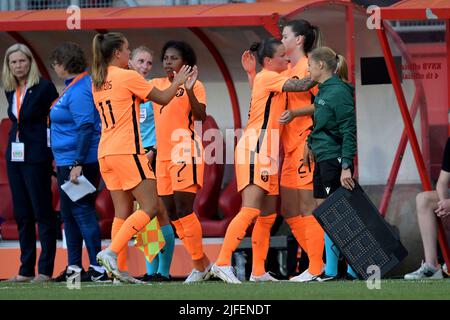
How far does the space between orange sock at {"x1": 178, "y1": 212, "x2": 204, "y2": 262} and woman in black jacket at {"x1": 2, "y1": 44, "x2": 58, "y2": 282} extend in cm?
136

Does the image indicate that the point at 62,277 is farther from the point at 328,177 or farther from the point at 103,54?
the point at 328,177

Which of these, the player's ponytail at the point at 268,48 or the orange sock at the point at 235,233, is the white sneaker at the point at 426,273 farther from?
the player's ponytail at the point at 268,48

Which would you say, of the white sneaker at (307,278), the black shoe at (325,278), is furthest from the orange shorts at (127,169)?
the black shoe at (325,278)

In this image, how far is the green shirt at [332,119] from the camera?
966 cm

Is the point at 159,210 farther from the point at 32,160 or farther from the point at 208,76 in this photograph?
the point at 208,76

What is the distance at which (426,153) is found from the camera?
37.0 feet

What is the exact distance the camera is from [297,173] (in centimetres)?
1012

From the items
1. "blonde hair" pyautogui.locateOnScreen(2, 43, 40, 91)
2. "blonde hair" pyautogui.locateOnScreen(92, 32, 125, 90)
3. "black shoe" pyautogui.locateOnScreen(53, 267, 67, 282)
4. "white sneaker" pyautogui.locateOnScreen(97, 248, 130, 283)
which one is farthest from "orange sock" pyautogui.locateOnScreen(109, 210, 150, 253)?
"blonde hair" pyautogui.locateOnScreen(2, 43, 40, 91)

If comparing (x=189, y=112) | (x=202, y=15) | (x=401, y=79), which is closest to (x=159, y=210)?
(x=189, y=112)

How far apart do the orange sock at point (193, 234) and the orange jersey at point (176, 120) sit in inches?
19.7

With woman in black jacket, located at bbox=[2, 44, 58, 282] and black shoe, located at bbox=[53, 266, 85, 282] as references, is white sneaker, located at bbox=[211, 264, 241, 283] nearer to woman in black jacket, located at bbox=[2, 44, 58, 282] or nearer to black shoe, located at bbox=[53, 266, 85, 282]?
black shoe, located at bbox=[53, 266, 85, 282]

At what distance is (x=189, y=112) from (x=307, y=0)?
6.44ft

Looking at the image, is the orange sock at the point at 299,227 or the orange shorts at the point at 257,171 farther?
the orange sock at the point at 299,227
